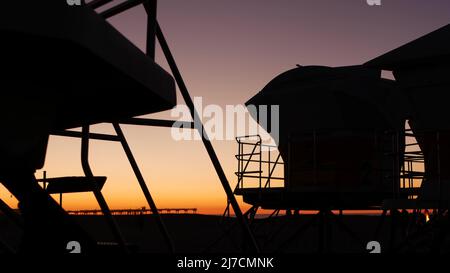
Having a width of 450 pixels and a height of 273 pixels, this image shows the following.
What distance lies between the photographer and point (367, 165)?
15484mm

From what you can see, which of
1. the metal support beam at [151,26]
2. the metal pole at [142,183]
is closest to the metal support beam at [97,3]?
the metal support beam at [151,26]

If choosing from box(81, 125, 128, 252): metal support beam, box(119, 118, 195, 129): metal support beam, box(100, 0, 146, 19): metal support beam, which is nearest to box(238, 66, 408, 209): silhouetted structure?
box(81, 125, 128, 252): metal support beam

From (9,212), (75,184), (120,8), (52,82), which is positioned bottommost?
(9,212)

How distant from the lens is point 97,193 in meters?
7.95

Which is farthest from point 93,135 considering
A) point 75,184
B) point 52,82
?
point 52,82

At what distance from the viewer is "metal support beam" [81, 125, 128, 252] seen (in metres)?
7.98

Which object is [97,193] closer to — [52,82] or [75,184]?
[75,184]

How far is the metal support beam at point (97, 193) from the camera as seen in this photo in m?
7.98

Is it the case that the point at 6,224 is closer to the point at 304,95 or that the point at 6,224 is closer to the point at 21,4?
the point at 304,95

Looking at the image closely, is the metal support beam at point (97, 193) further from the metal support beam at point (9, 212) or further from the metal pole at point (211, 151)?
the metal pole at point (211, 151)

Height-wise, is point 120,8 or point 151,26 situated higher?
point 120,8

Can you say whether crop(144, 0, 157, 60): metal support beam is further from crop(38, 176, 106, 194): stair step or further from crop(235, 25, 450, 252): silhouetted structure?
crop(235, 25, 450, 252): silhouetted structure
